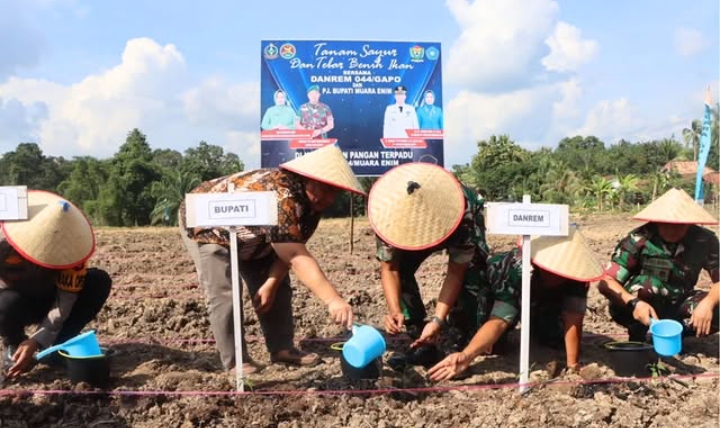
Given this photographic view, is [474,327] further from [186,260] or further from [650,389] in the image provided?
[186,260]

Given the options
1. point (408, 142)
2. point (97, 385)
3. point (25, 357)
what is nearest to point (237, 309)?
point (97, 385)

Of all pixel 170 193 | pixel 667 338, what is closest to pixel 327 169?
pixel 667 338

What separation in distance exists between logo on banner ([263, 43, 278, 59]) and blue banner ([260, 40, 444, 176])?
5 cm

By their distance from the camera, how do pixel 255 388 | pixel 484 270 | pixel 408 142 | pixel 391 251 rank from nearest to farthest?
pixel 255 388 → pixel 391 251 → pixel 484 270 → pixel 408 142

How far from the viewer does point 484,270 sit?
127 inches

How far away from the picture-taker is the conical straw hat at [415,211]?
258 centimetres

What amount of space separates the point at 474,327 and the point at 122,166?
106 ft

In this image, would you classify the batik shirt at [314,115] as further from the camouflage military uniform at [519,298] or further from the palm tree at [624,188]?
the palm tree at [624,188]

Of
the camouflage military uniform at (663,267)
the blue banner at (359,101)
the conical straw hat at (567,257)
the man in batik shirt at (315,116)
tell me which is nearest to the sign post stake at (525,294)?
the conical straw hat at (567,257)

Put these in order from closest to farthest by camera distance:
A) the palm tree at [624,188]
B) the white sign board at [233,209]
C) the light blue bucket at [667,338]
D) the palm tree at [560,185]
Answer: the white sign board at [233,209]
the light blue bucket at [667,338]
the palm tree at [624,188]
the palm tree at [560,185]

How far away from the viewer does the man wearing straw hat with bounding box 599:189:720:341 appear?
10.5 ft

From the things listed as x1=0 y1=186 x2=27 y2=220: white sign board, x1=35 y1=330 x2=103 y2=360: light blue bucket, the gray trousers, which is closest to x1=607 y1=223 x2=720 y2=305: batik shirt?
the gray trousers

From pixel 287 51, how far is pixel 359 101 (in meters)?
1.15

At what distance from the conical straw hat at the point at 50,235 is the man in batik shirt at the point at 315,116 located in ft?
16.9
